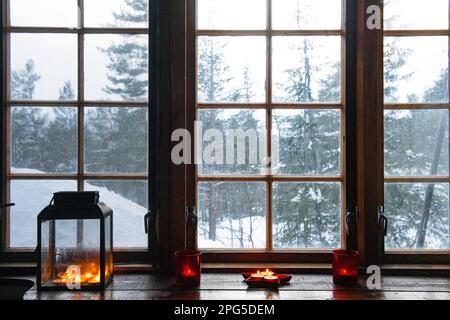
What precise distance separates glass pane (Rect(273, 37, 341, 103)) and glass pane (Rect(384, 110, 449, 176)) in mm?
333

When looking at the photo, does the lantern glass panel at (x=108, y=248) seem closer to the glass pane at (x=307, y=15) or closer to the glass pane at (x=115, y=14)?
the glass pane at (x=115, y=14)

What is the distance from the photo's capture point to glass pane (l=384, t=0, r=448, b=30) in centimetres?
221

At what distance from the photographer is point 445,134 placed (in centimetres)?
220

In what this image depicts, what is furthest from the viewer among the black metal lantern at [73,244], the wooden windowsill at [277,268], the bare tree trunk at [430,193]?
the bare tree trunk at [430,193]

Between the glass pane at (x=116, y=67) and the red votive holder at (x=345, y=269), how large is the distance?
125 cm

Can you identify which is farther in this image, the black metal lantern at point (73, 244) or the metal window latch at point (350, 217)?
the metal window latch at point (350, 217)

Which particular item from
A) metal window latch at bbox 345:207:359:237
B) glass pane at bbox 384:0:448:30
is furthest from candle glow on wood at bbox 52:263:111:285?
glass pane at bbox 384:0:448:30

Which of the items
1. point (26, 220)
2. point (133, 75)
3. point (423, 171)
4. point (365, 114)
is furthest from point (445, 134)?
point (26, 220)

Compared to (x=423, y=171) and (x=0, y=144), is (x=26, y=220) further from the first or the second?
(x=423, y=171)

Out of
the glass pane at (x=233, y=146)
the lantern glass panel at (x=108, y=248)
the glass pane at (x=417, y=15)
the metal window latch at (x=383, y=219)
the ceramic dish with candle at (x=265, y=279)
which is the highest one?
the glass pane at (x=417, y=15)

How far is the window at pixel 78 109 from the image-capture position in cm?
223

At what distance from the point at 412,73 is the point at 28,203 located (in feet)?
6.90

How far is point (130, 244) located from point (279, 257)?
0.78 metres

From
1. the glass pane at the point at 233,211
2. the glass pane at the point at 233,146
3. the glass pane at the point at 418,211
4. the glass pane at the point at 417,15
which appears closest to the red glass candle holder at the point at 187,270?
the glass pane at the point at 233,211
